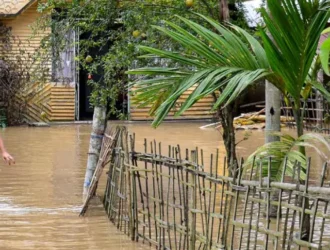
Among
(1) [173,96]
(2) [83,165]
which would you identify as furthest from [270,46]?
(2) [83,165]

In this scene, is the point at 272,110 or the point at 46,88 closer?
the point at 272,110

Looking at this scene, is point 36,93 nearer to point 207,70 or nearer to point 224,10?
point 224,10

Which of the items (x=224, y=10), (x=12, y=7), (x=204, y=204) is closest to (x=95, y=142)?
(x=224, y=10)

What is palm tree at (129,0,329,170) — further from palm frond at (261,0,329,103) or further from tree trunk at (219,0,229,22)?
tree trunk at (219,0,229,22)

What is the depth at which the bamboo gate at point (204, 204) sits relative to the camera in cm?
466

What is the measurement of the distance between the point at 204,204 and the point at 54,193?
4864mm

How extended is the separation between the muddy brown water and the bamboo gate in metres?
0.35

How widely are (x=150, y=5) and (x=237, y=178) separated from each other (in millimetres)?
4911

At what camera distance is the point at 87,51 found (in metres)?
10.1

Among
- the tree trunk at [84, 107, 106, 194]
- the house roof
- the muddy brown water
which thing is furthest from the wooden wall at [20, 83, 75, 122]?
the tree trunk at [84, 107, 106, 194]

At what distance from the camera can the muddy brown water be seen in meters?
7.66

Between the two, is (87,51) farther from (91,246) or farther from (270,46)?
(270,46)

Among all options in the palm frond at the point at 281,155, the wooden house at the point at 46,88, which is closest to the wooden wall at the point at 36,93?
the wooden house at the point at 46,88

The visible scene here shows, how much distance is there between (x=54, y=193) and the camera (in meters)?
10.2
